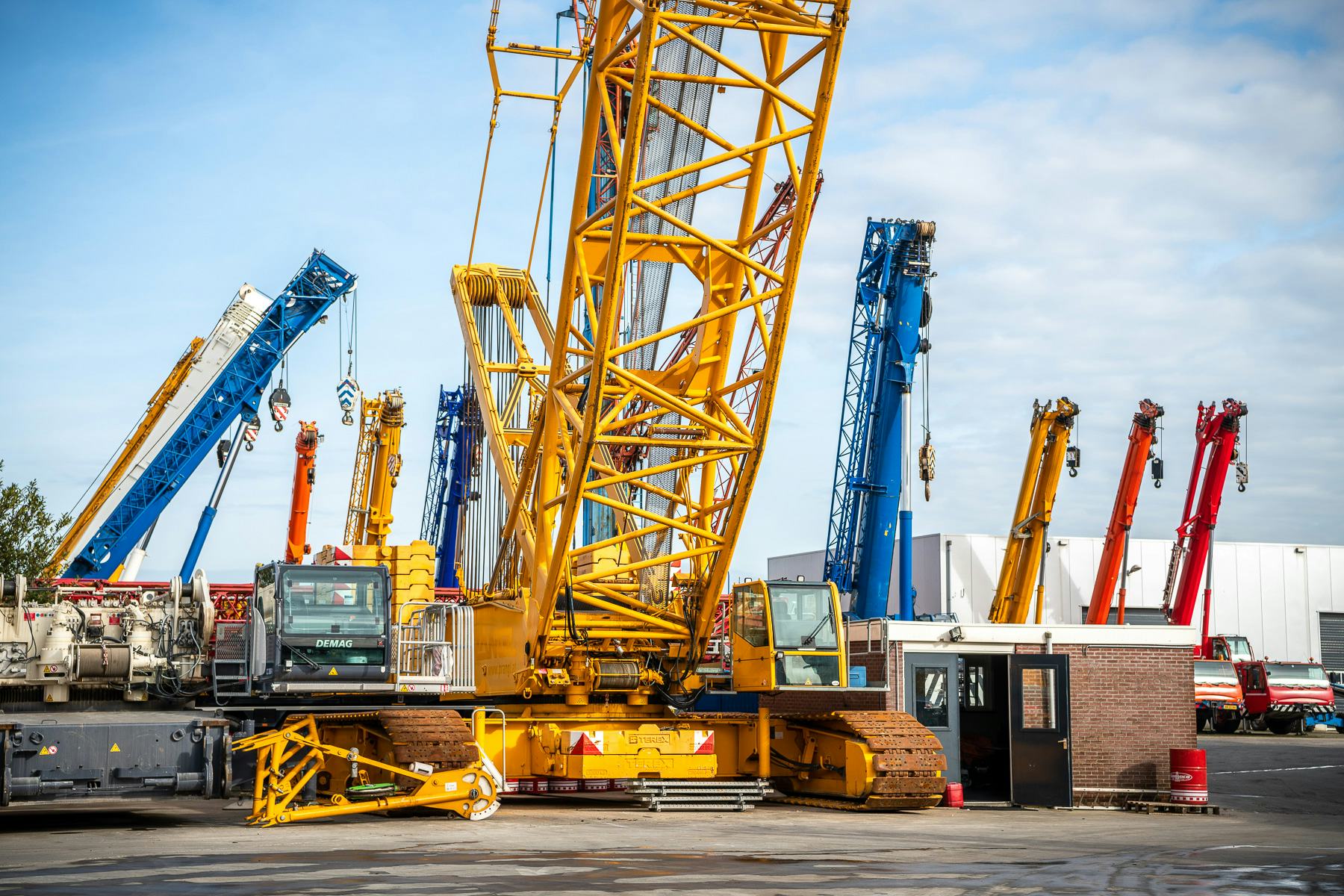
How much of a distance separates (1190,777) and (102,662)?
56.2ft

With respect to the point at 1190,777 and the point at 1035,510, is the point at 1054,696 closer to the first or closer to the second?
the point at 1190,777

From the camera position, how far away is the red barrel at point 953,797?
23.7m

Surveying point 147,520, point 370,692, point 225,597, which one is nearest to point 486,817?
point 370,692

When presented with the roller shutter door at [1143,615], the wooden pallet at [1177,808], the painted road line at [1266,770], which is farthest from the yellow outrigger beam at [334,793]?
the roller shutter door at [1143,615]

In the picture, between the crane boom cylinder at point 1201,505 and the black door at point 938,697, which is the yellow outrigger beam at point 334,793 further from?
the crane boom cylinder at point 1201,505

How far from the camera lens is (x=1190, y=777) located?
2358 centimetres

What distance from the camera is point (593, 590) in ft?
70.7

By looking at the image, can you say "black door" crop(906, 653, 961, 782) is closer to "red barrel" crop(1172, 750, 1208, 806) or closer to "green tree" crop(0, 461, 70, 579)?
"red barrel" crop(1172, 750, 1208, 806)

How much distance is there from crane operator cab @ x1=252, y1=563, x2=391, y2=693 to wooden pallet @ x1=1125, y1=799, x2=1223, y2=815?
12.7m

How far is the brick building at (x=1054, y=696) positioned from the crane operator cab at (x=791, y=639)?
5.48ft

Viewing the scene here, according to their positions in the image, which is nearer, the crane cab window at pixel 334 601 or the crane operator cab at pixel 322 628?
the crane operator cab at pixel 322 628

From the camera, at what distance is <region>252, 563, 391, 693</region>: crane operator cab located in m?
20.2

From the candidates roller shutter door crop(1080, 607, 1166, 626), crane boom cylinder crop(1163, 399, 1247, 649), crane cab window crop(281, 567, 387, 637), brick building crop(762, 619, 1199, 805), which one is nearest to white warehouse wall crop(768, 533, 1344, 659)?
roller shutter door crop(1080, 607, 1166, 626)

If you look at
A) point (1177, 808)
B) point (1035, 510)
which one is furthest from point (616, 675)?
point (1035, 510)
